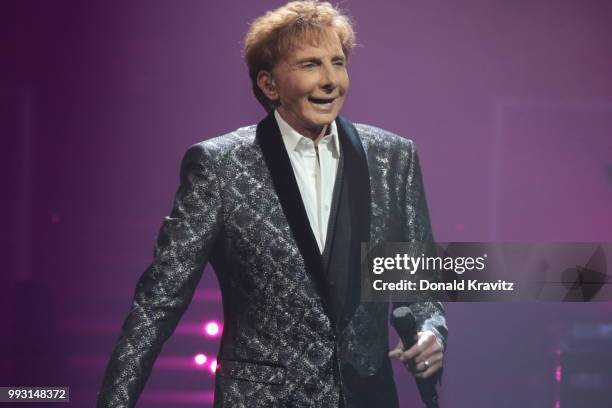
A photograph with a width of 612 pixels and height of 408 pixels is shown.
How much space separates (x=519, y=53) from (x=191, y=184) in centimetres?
126

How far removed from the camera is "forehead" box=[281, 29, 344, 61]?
244cm

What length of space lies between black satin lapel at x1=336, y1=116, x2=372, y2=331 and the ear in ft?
0.57

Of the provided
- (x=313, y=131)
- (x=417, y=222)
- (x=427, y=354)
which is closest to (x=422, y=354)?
(x=427, y=354)

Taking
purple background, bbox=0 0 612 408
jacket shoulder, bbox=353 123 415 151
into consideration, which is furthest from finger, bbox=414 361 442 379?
purple background, bbox=0 0 612 408

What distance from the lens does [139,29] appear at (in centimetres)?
307

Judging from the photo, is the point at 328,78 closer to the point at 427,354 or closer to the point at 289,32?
the point at 289,32

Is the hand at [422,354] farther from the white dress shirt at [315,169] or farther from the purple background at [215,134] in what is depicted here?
the purple background at [215,134]

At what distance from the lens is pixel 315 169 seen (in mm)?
2416

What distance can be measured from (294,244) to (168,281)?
11.7 inches

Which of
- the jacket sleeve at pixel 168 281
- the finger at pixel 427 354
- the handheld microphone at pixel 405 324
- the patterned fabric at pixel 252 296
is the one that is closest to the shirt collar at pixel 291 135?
the patterned fabric at pixel 252 296

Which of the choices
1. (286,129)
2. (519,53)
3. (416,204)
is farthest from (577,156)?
(286,129)

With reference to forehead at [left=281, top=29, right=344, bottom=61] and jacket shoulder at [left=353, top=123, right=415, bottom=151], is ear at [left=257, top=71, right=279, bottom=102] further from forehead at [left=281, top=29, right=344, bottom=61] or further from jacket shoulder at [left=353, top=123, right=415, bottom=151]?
jacket shoulder at [left=353, top=123, right=415, bottom=151]

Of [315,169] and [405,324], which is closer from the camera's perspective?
[405,324]

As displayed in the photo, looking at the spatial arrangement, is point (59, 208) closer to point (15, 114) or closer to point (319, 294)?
point (15, 114)
